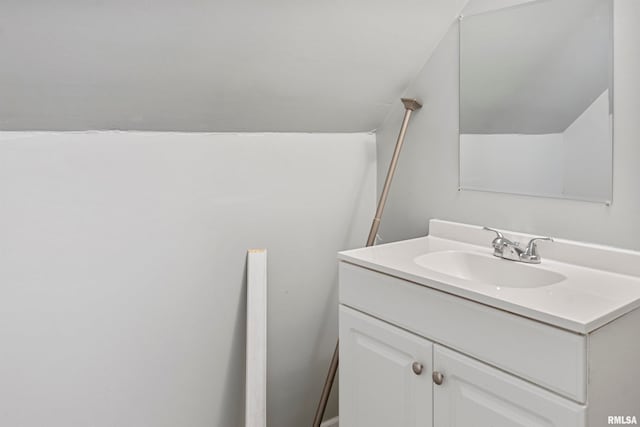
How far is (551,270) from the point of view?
1.40m

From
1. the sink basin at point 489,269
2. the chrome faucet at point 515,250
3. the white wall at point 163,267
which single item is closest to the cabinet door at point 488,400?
the sink basin at point 489,269

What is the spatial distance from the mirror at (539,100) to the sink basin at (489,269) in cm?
25

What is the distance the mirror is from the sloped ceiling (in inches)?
8.7

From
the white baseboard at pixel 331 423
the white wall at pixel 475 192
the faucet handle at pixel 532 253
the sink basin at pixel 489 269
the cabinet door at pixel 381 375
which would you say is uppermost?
the white wall at pixel 475 192

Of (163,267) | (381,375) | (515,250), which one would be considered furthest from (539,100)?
(163,267)

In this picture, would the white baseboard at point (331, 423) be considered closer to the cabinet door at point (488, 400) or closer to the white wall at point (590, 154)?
the cabinet door at point (488, 400)

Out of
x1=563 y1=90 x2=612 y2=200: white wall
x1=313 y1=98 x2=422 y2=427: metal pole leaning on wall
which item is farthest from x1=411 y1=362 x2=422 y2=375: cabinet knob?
x1=563 y1=90 x2=612 y2=200: white wall

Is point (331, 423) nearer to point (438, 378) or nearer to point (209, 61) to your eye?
point (438, 378)

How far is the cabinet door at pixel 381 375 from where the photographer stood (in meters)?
1.33

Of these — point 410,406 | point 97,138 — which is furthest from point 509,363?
point 97,138

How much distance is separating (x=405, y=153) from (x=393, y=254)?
57 cm

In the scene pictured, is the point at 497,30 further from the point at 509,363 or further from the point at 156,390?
the point at 156,390

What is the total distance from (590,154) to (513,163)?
247 mm

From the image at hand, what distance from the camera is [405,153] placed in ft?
6.57
